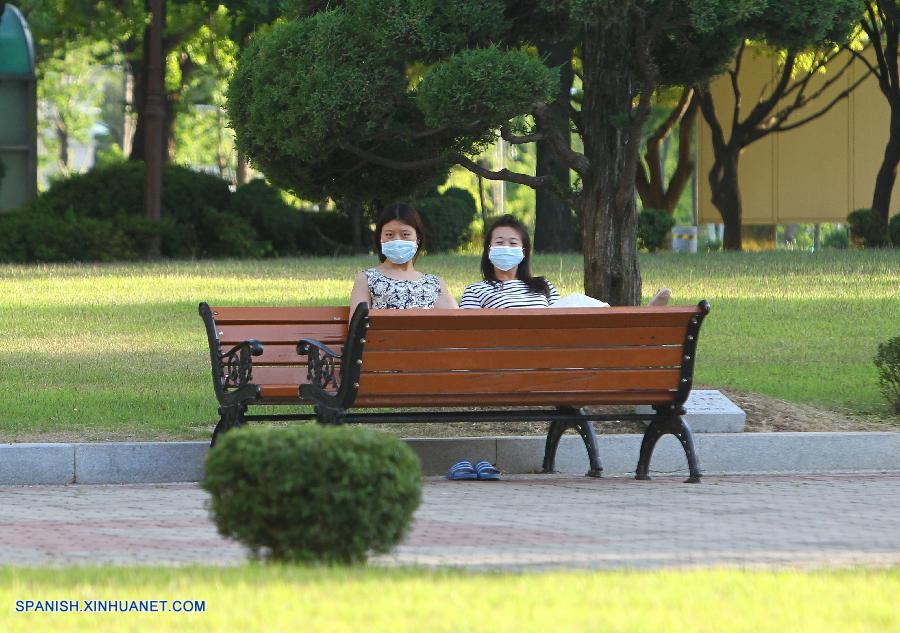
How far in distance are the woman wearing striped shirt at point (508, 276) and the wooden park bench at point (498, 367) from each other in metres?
0.90

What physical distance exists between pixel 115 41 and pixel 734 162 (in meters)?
15.3

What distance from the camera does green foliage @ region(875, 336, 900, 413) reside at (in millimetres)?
10953

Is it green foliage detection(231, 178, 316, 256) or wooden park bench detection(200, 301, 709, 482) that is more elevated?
green foliage detection(231, 178, 316, 256)

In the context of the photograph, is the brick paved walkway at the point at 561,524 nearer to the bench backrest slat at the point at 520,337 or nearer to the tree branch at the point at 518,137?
the bench backrest slat at the point at 520,337

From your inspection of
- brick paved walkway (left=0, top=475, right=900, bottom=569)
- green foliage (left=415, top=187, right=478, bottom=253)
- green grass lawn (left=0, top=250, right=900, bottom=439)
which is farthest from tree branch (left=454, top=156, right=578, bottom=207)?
green foliage (left=415, top=187, right=478, bottom=253)

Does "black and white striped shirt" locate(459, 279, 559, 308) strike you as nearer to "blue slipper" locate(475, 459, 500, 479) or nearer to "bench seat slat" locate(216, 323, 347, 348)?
"bench seat slat" locate(216, 323, 347, 348)

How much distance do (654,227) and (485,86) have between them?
25.9 meters

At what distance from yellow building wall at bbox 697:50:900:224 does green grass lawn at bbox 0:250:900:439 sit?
20.1 meters

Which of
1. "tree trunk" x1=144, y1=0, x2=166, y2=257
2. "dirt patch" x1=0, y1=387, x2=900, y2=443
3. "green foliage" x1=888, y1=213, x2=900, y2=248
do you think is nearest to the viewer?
"dirt patch" x1=0, y1=387, x2=900, y2=443

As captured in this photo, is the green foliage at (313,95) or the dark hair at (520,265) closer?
the dark hair at (520,265)

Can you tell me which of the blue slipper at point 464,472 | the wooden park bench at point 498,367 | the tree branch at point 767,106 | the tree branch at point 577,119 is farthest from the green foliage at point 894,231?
the blue slipper at point 464,472

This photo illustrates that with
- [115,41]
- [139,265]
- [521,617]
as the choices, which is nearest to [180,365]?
[521,617]

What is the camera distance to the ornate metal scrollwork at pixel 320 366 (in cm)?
881

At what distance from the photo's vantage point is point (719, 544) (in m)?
6.56
